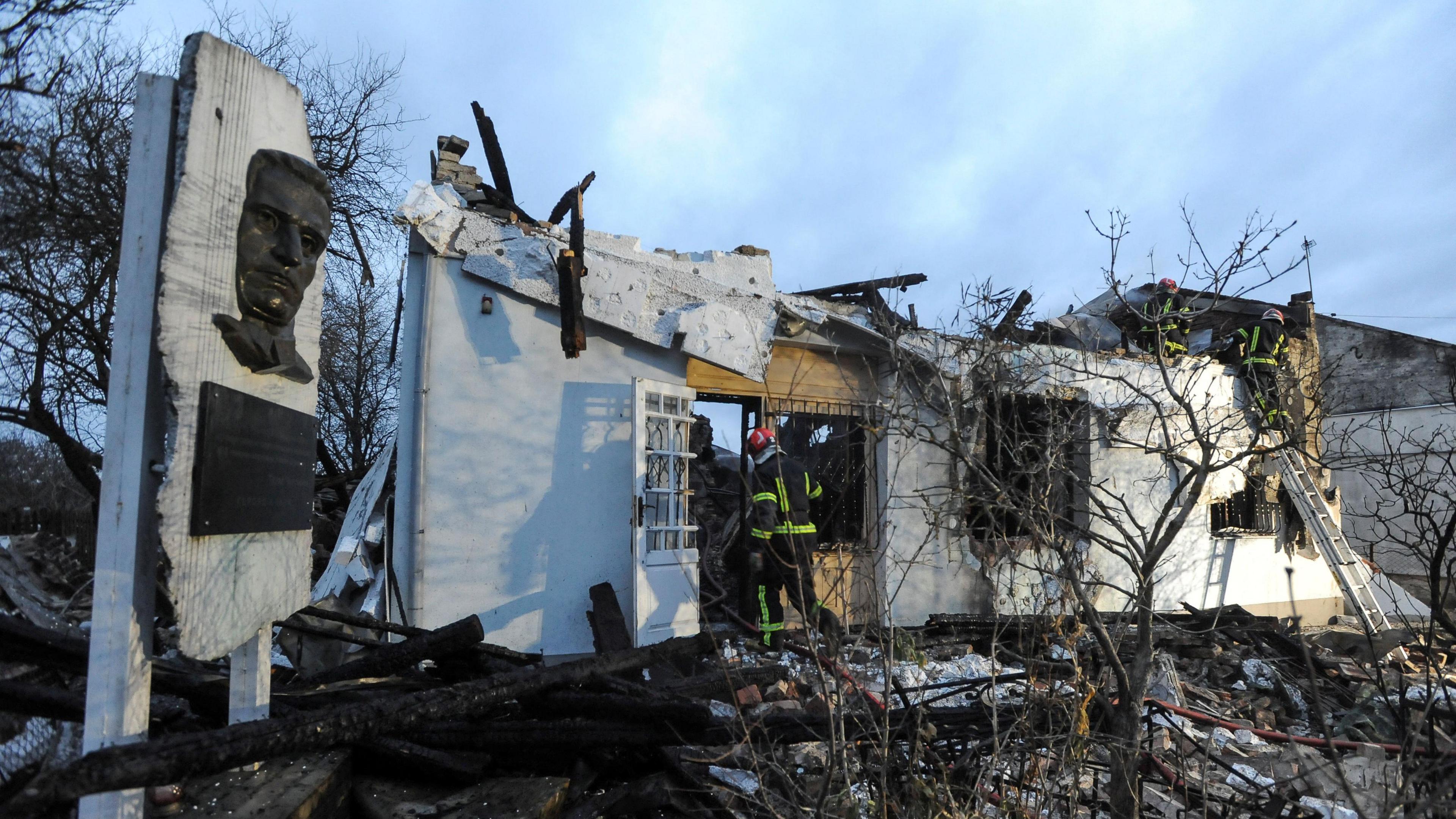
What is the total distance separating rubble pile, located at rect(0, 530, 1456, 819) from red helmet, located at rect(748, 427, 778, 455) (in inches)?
110

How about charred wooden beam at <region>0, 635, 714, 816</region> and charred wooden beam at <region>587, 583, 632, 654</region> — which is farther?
charred wooden beam at <region>587, 583, 632, 654</region>

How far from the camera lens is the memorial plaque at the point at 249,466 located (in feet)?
7.45

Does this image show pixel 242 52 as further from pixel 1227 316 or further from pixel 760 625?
pixel 1227 316

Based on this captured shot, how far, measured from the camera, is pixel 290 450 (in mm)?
2938

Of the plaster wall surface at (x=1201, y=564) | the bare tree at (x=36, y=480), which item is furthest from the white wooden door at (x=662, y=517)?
the bare tree at (x=36, y=480)

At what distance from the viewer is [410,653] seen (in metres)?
3.72

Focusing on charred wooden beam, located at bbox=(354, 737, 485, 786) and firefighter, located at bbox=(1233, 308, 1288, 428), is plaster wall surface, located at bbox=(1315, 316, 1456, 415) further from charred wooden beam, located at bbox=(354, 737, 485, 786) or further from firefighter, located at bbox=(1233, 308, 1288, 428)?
charred wooden beam, located at bbox=(354, 737, 485, 786)

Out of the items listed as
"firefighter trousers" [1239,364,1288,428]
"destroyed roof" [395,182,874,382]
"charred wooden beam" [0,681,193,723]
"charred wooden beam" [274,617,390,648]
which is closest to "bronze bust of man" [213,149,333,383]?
"charred wooden beam" [0,681,193,723]

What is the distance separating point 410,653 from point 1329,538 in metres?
10.7

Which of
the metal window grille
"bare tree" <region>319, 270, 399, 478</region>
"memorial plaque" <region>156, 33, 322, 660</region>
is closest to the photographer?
"memorial plaque" <region>156, 33, 322, 660</region>

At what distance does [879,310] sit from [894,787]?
536 centimetres

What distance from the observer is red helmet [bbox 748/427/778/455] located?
7203 mm

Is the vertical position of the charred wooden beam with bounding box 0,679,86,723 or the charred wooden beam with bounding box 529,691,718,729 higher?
the charred wooden beam with bounding box 0,679,86,723

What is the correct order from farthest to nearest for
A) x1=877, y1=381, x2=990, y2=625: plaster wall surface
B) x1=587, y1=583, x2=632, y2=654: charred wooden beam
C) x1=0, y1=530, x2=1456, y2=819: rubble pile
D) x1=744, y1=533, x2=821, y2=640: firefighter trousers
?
x1=877, y1=381, x2=990, y2=625: plaster wall surface
x1=744, y1=533, x2=821, y2=640: firefighter trousers
x1=587, y1=583, x2=632, y2=654: charred wooden beam
x1=0, y1=530, x2=1456, y2=819: rubble pile
